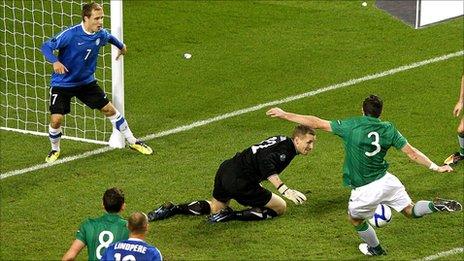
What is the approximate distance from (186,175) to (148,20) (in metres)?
7.19

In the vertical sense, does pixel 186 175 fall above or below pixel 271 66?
below

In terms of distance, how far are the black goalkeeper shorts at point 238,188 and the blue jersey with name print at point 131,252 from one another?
3591 mm

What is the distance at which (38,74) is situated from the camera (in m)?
19.9

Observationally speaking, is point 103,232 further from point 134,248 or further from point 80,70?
point 80,70

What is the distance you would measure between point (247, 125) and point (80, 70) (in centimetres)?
271

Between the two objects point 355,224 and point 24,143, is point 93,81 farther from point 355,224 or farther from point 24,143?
point 355,224

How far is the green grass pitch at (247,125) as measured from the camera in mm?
14250

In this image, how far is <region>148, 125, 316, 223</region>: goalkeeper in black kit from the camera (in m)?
14.1

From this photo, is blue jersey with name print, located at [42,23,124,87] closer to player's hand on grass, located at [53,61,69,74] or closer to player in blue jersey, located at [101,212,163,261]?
player's hand on grass, located at [53,61,69,74]

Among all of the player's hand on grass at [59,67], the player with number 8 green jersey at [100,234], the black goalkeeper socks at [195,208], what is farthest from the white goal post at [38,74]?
the player with number 8 green jersey at [100,234]

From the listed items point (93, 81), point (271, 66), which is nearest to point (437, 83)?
point (271, 66)

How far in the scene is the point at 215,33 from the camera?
71.9 feet

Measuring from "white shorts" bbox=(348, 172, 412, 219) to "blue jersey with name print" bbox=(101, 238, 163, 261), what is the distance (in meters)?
3.28

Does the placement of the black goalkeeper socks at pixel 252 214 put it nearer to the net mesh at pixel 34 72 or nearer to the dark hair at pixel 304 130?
the dark hair at pixel 304 130
